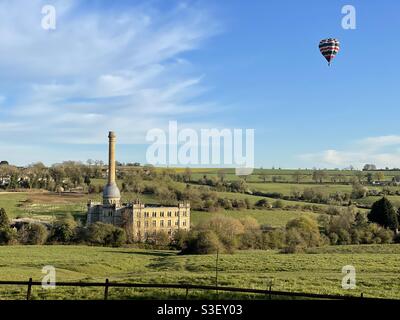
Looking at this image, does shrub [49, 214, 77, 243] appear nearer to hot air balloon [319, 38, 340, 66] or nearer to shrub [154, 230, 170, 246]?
shrub [154, 230, 170, 246]

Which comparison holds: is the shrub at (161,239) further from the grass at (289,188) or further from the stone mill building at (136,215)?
the grass at (289,188)

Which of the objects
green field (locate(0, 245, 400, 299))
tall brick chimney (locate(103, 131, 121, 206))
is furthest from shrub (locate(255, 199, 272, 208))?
green field (locate(0, 245, 400, 299))

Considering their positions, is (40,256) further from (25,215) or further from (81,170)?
(81,170)

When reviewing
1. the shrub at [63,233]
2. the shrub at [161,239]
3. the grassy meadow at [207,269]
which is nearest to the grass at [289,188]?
the grassy meadow at [207,269]

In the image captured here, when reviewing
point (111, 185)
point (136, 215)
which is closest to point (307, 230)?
point (136, 215)

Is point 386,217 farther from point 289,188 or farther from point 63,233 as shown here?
point 63,233
